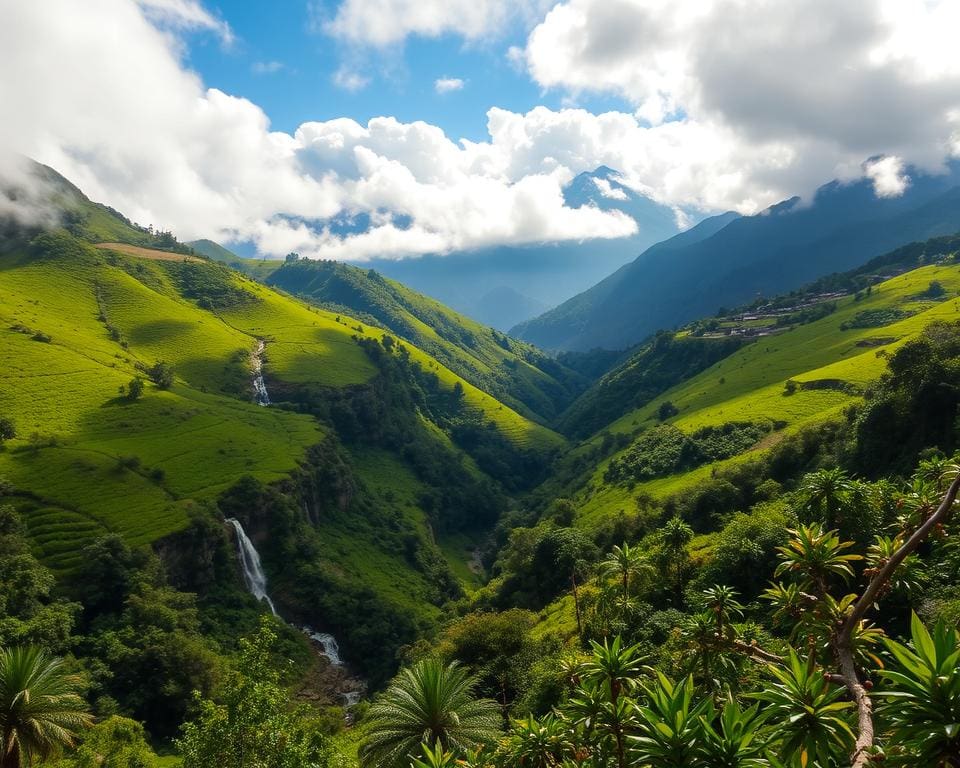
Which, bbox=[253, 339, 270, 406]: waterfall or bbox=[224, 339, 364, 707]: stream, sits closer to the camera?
bbox=[224, 339, 364, 707]: stream

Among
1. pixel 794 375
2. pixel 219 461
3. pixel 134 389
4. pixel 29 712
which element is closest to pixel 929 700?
pixel 29 712

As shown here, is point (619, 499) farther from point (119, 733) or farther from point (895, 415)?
point (119, 733)

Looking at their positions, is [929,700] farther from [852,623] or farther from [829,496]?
[829,496]

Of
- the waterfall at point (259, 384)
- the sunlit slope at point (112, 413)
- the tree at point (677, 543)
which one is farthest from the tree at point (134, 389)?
the tree at point (677, 543)

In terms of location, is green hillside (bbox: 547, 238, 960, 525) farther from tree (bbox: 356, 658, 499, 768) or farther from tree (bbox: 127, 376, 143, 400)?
tree (bbox: 127, 376, 143, 400)

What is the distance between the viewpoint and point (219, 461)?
106438mm

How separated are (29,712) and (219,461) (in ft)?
292

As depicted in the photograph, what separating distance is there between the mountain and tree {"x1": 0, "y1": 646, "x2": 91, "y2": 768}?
192 ft

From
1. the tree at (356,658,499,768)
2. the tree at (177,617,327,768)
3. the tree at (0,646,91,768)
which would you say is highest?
the tree at (0,646,91,768)

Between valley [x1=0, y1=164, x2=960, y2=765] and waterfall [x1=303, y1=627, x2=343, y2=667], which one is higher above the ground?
valley [x1=0, y1=164, x2=960, y2=765]

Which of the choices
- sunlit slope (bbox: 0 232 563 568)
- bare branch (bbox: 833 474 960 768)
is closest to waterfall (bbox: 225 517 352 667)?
sunlit slope (bbox: 0 232 563 568)

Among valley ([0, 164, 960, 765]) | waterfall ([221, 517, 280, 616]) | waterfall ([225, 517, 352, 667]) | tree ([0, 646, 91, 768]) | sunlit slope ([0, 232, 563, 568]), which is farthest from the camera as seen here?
waterfall ([221, 517, 280, 616])

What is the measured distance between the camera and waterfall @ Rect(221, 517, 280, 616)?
306 ft

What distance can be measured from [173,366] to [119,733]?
12966cm
